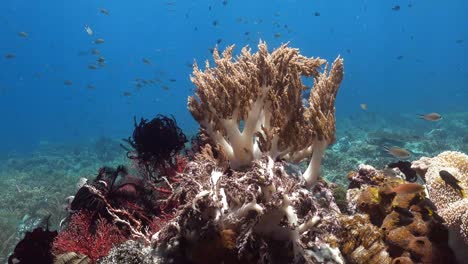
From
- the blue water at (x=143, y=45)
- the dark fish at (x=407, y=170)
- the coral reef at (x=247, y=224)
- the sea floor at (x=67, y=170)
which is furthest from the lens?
the blue water at (x=143, y=45)

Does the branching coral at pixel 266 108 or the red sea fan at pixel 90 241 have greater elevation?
the branching coral at pixel 266 108

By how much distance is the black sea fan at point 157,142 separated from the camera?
5562 millimetres

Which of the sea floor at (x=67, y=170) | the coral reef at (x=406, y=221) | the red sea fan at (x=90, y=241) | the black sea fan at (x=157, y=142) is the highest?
the sea floor at (x=67, y=170)

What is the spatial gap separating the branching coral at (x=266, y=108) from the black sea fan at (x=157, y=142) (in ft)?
2.90

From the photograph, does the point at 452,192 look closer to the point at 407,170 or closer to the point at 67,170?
the point at 407,170

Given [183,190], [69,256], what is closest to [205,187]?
[183,190]

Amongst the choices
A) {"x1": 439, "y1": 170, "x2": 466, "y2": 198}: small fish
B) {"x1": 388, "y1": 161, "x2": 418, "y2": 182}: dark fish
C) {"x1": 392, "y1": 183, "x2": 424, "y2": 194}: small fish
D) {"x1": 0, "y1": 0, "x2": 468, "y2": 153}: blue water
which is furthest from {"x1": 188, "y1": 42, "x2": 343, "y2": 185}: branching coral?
{"x1": 0, "y1": 0, "x2": 468, "y2": 153}: blue water

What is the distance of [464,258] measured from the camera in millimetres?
3979

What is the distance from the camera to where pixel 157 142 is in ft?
18.4

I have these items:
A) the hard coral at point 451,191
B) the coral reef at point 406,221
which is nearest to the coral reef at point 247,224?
the coral reef at point 406,221

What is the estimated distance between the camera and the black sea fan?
556 cm

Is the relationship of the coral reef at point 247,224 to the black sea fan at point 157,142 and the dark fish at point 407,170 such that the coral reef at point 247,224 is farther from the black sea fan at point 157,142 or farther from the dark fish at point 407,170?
the dark fish at point 407,170

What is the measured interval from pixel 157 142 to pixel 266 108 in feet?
6.30

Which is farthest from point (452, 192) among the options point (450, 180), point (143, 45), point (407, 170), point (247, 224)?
point (143, 45)
